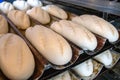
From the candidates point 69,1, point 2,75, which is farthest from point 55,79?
point 69,1

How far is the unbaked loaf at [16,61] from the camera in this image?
583mm

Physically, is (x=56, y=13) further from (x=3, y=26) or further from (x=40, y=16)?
(x=3, y=26)

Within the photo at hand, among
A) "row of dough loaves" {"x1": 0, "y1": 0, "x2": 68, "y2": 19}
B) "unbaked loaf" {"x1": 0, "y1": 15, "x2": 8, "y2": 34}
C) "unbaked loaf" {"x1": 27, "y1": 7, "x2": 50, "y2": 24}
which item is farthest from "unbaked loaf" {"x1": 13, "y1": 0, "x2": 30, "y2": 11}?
"unbaked loaf" {"x1": 0, "y1": 15, "x2": 8, "y2": 34}

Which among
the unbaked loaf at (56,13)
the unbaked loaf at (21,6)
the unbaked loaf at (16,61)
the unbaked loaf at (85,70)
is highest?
the unbaked loaf at (16,61)

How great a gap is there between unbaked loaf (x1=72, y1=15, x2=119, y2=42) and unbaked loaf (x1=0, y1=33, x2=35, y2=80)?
0.39 metres

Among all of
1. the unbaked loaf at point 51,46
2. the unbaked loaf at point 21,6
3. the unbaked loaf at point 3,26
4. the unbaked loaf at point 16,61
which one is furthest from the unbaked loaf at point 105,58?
the unbaked loaf at point 21,6

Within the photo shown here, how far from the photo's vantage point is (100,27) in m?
0.85

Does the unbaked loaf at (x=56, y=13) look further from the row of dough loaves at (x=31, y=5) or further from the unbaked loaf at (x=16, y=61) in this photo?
the unbaked loaf at (x=16, y=61)

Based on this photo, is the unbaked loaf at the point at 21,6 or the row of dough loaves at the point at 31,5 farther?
the unbaked loaf at the point at 21,6

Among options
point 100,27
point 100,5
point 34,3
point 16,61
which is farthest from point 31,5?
point 16,61

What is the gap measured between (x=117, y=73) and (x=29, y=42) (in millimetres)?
587

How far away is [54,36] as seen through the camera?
75 centimetres

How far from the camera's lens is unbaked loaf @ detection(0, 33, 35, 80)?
1.91ft

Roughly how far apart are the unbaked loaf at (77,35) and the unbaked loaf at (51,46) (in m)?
0.08
